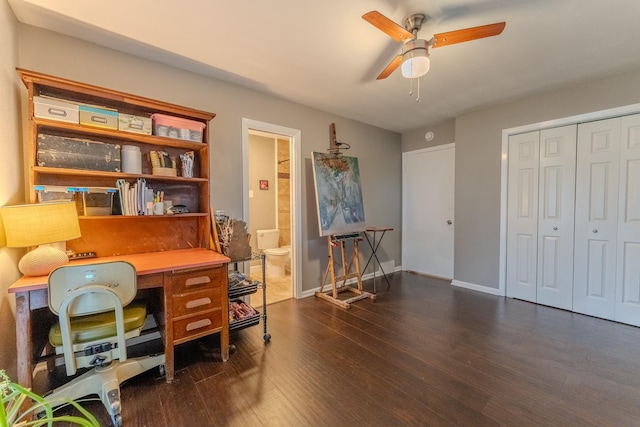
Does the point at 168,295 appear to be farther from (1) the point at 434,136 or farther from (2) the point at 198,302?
(1) the point at 434,136

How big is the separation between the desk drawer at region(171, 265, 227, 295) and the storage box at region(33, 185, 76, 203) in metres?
0.95

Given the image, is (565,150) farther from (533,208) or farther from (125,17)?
(125,17)

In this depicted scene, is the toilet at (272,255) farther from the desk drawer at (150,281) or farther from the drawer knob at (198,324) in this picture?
the desk drawer at (150,281)

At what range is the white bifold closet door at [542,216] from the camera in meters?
3.04

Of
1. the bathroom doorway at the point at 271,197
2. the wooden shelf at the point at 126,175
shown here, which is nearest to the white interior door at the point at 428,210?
the bathroom doorway at the point at 271,197

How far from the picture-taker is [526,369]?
1.98 metres

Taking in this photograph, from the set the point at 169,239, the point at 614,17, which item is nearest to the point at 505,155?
the point at 614,17

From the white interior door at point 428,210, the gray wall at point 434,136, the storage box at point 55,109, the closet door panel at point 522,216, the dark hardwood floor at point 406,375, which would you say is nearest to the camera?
the dark hardwood floor at point 406,375

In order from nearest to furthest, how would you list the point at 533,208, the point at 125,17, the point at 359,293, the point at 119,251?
the point at 125,17, the point at 119,251, the point at 533,208, the point at 359,293

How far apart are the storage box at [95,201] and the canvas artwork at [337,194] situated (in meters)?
2.04

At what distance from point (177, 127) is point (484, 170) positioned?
12.2 ft

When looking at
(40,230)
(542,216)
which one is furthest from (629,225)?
(40,230)

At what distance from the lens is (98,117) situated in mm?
1949

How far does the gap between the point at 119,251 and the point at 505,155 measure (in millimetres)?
4357
